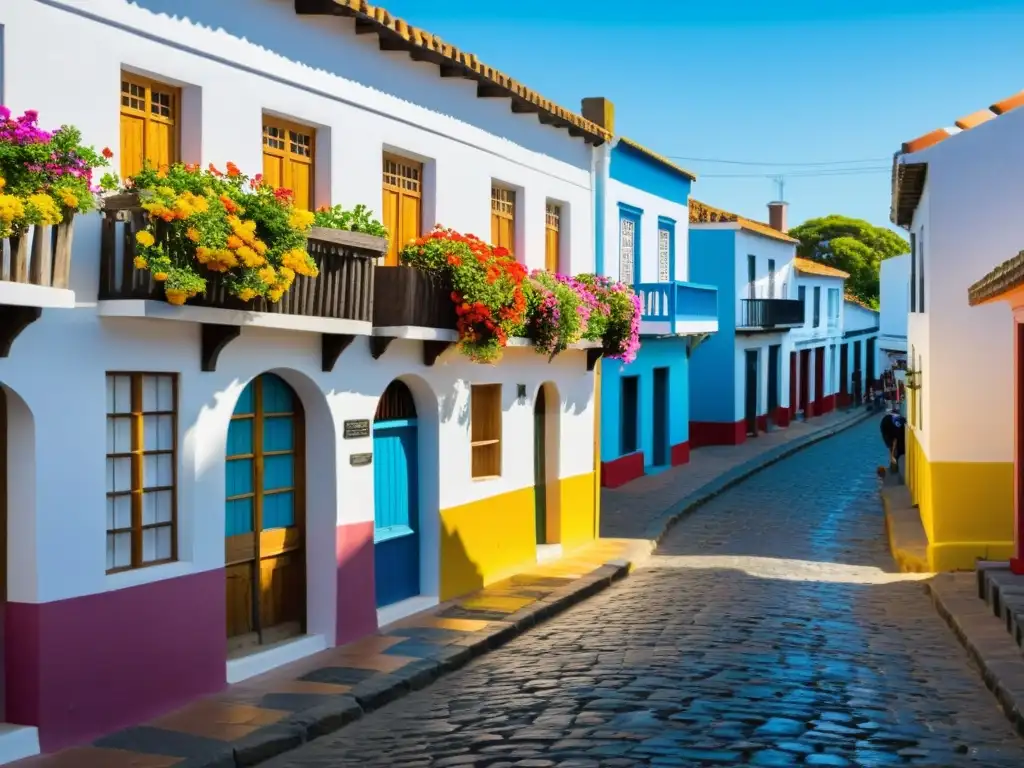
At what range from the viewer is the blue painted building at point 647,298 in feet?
75.0

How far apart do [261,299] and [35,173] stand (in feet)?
8.27

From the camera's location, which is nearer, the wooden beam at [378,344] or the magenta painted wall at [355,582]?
the magenta painted wall at [355,582]

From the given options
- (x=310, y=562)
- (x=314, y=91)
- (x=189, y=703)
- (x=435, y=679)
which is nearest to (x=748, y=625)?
(x=435, y=679)

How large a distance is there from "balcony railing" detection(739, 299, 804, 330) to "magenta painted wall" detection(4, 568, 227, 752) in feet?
85.2

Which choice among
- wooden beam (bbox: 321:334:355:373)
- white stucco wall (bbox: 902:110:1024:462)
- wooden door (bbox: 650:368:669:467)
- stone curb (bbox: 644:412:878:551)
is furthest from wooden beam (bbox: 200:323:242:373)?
wooden door (bbox: 650:368:669:467)

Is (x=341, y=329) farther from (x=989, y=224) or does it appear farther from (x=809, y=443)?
(x=809, y=443)

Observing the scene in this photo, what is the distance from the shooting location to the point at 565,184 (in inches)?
713

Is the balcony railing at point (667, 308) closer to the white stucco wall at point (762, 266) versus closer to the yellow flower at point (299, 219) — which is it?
the white stucco wall at point (762, 266)

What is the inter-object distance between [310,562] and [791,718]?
479 cm

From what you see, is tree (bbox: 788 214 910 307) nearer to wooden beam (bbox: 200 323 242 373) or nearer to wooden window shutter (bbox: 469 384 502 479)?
wooden window shutter (bbox: 469 384 502 479)

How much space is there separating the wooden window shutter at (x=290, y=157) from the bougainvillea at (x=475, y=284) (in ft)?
5.12

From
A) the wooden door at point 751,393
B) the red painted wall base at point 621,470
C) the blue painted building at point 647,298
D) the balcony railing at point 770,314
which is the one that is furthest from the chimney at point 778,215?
the red painted wall base at point 621,470

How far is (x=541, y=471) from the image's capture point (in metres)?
18.0

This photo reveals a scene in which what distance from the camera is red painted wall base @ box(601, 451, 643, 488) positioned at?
2519 cm
